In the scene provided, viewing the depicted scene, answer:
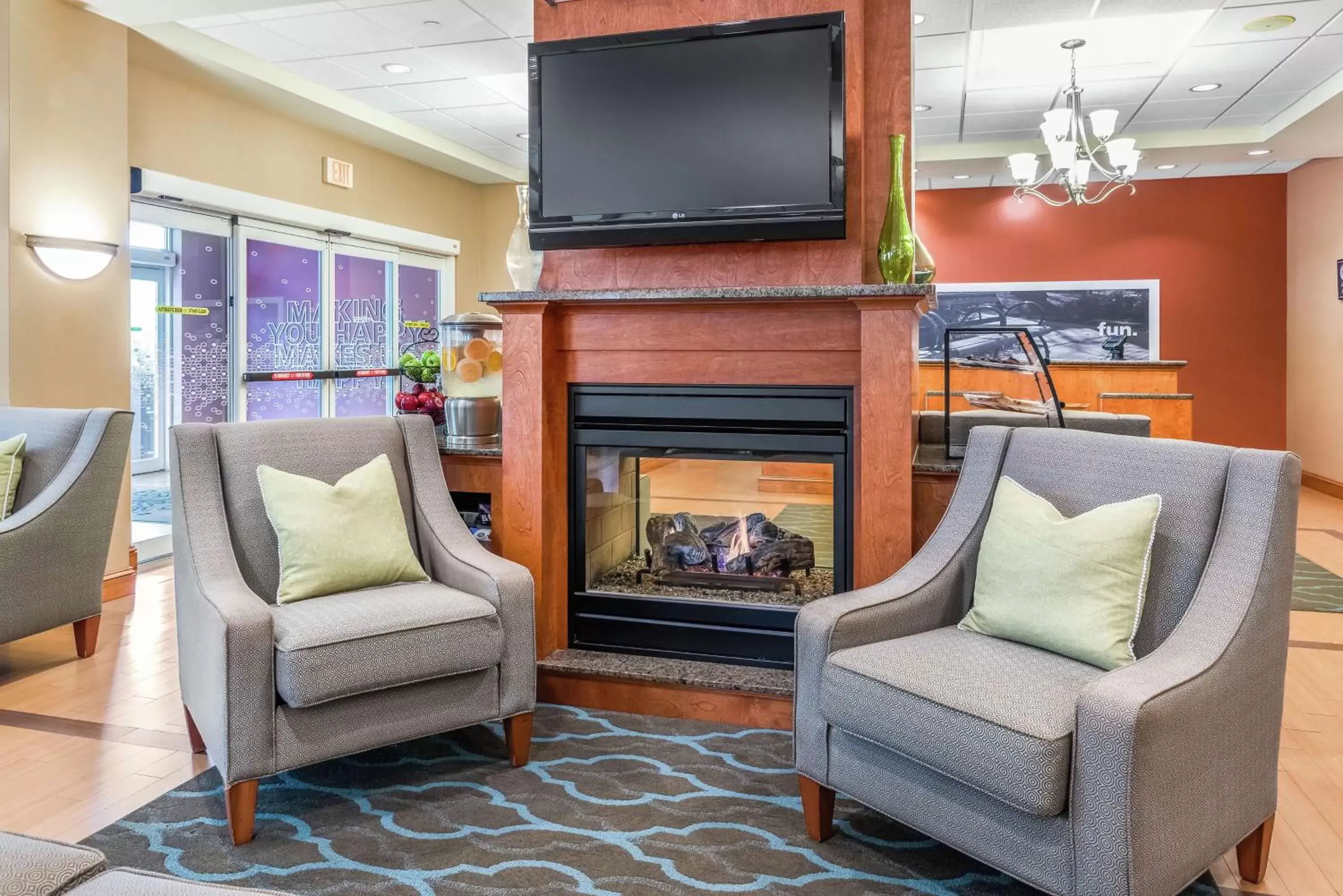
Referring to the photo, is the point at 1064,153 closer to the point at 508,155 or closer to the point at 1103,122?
the point at 1103,122

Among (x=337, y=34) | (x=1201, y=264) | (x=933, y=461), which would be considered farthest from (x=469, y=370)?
(x=1201, y=264)

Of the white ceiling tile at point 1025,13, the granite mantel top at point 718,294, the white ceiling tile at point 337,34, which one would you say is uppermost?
the white ceiling tile at point 337,34

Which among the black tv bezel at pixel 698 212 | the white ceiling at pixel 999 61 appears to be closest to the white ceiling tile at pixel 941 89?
the white ceiling at pixel 999 61

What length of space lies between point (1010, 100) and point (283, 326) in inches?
181

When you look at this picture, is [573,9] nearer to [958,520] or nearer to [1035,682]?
[958,520]

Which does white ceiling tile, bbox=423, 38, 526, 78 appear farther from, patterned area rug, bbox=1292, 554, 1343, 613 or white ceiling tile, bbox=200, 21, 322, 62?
patterned area rug, bbox=1292, 554, 1343, 613

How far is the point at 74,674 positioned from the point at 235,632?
1624mm

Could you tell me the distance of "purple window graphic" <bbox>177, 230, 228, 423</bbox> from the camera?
519 centimetres

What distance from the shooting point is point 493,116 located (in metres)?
5.99

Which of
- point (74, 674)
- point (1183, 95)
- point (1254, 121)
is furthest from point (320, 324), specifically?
point (1254, 121)

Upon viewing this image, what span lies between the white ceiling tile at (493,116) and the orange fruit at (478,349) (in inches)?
120

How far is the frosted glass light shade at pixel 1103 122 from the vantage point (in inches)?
201

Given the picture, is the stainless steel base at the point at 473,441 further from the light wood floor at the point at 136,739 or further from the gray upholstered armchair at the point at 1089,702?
the gray upholstered armchair at the point at 1089,702

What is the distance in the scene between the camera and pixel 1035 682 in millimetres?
1817
